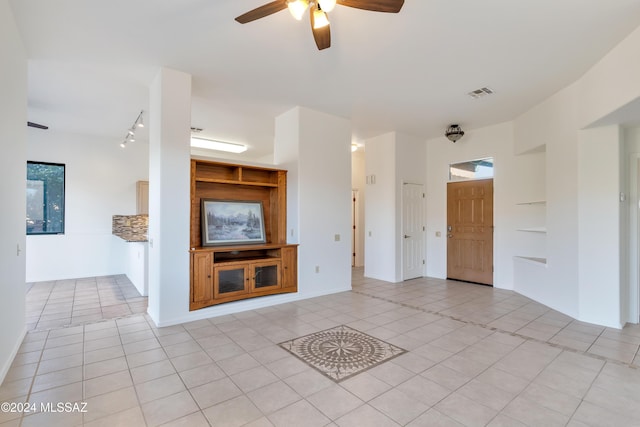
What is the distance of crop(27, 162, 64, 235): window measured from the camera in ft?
20.5

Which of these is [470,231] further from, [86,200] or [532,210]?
[86,200]

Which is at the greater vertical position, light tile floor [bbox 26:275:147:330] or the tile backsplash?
the tile backsplash

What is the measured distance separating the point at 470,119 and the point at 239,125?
13.9 ft

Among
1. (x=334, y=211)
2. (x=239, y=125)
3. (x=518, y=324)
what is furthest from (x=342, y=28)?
(x=518, y=324)

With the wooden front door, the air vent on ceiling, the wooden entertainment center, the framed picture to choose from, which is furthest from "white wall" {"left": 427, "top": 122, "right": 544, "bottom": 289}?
the framed picture

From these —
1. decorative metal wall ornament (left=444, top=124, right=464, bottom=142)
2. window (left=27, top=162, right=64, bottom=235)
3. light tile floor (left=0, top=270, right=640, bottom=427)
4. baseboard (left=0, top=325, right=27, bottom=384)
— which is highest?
decorative metal wall ornament (left=444, top=124, right=464, bottom=142)

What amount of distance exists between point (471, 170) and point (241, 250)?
475cm

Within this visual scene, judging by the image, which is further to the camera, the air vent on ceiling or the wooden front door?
the wooden front door

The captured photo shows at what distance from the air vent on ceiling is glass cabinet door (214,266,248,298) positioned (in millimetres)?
4067

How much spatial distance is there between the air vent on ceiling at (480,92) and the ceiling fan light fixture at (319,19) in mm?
2891

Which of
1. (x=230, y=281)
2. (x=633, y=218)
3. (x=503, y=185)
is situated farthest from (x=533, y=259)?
(x=230, y=281)

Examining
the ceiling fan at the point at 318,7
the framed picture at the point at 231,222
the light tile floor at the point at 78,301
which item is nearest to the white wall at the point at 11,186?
the light tile floor at the point at 78,301

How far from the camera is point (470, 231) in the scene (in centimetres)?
623

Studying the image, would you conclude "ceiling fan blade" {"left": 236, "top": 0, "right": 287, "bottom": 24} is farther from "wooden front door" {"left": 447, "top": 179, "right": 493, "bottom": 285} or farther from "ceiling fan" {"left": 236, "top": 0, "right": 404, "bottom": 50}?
"wooden front door" {"left": 447, "top": 179, "right": 493, "bottom": 285}
